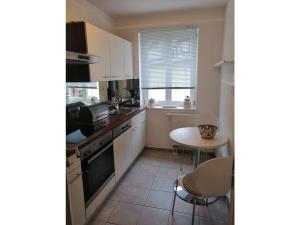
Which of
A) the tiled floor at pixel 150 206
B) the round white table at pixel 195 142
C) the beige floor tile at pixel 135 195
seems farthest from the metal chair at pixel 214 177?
the beige floor tile at pixel 135 195

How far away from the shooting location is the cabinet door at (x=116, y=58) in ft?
8.34

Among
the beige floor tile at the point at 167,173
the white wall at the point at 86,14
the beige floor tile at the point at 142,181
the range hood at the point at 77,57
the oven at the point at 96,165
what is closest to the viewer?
the range hood at the point at 77,57

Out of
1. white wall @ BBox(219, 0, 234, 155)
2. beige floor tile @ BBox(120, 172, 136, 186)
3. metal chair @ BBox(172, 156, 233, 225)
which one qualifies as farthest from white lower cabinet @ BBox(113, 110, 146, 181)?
white wall @ BBox(219, 0, 234, 155)

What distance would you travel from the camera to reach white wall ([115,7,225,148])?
292 cm

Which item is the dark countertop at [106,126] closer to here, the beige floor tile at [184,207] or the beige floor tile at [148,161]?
the beige floor tile at [148,161]

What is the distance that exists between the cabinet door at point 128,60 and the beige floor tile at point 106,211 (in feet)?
5.97

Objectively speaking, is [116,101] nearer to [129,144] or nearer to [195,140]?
[129,144]

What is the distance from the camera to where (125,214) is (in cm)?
198

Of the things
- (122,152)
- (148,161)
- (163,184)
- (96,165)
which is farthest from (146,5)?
(163,184)
